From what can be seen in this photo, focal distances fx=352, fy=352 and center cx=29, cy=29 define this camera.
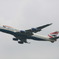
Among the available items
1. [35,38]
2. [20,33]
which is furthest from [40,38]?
[20,33]

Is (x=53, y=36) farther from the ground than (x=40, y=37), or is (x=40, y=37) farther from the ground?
(x=53, y=36)

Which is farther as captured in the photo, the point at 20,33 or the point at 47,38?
the point at 47,38

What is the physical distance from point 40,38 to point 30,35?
26.5 feet

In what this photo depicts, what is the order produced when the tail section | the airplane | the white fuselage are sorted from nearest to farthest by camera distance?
the airplane < the white fuselage < the tail section

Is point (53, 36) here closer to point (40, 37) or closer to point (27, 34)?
point (40, 37)

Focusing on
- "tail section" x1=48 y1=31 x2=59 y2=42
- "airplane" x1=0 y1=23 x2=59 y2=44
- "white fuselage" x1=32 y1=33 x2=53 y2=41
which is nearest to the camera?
"airplane" x1=0 y1=23 x2=59 y2=44

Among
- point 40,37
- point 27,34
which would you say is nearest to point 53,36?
point 40,37

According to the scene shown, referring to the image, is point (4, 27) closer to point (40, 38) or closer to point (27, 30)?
point (27, 30)

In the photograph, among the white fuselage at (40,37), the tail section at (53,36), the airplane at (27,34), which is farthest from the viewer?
the tail section at (53,36)

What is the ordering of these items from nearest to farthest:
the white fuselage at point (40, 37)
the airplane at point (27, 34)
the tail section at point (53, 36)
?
the airplane at point (27, 34) < the white fuselage at point (40, 37) < the tail section at point (53, 36)

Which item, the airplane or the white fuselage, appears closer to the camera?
the airplane

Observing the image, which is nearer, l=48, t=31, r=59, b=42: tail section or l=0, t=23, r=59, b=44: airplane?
l=0, t=23, r=59, b=44: airplane

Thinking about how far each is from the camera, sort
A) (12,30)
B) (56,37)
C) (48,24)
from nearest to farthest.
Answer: (48,24), (12,30), (56,37)

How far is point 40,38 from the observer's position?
543 ft
